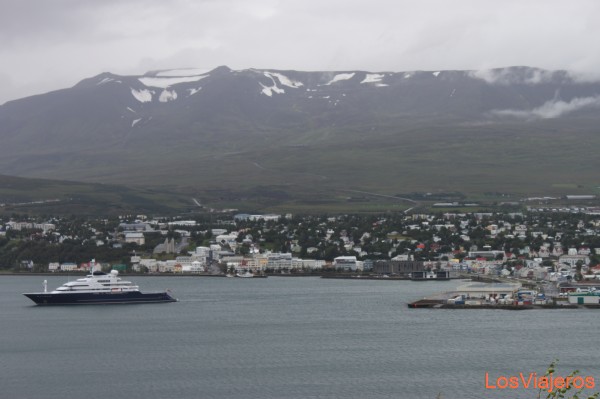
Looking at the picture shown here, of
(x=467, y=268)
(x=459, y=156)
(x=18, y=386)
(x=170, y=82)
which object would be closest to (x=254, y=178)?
(x=459, y=156)

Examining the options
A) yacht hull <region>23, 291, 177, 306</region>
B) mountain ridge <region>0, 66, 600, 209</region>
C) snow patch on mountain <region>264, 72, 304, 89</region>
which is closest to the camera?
yacht hull <region>23, 291, 177, 306</region>

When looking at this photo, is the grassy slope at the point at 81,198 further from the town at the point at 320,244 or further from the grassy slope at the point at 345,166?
the town at the point at 320,244

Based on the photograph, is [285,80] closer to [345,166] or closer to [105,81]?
[105,81]

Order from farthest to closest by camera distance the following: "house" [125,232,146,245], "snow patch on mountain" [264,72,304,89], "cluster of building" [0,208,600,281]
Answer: "snow patch on mountain" [264,72,304,89] < "house" [125,232,146,245] < "cluster of building" [0,208,600,281]

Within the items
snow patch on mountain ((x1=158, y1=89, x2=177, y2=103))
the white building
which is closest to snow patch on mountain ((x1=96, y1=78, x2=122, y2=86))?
snow patch on mountain ((x1=158, y1=89, x2=177, y2=103))

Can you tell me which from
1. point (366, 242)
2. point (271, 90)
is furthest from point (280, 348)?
point (271, 90)

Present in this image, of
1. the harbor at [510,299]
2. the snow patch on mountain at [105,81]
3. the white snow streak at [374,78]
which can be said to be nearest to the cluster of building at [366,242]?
the harbor at [510,299]

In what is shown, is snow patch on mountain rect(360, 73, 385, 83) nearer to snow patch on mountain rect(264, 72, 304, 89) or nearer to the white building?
snow patch on mountain rect(264, 72, 304, 89)
